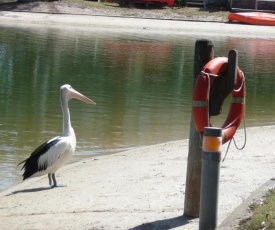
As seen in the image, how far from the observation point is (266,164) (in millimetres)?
10266

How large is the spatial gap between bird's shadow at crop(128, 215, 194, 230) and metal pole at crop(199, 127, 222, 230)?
575 mm

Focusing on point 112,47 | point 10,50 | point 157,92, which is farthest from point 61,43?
point 157,92

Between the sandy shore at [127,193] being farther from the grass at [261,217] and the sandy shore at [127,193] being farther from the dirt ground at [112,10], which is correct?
the dirt ground at [112,10]

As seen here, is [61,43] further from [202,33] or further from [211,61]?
[211,61]

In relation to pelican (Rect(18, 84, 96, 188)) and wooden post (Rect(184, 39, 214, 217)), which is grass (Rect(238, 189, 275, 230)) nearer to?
wooden post (Rect(184, 39, 214, 217))

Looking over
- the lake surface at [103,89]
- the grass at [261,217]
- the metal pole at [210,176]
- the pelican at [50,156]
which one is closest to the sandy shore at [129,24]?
the lake surface at [103,89]

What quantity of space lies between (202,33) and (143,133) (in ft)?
88.5

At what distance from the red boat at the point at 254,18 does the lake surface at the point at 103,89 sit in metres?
9.92

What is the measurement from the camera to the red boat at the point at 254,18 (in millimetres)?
45875

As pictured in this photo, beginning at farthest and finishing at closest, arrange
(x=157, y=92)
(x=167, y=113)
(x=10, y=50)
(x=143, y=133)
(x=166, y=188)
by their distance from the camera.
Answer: (x=10, y=50)
(x=157, y=92)
(x=167, y=113)
(x=143, y=133)
(x=166, y=188)

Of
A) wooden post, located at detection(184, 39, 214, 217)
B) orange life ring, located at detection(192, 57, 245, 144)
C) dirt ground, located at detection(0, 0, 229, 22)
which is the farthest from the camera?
dirt ground, located at detection(0, 0, 229, 22)

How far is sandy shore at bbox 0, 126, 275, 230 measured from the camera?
7.86 m

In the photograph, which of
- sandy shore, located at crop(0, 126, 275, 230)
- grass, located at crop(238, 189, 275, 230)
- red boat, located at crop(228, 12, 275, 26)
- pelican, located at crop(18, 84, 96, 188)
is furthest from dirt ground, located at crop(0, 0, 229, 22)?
grass, located at crop(238, 189, 275, 230)

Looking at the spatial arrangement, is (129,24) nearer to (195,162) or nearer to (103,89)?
(103,89)
